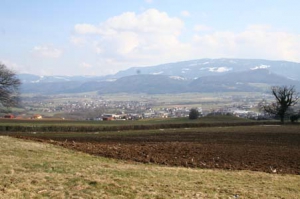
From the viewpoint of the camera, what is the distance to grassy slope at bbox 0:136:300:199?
12750 mm

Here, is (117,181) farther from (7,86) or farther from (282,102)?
(282,102)

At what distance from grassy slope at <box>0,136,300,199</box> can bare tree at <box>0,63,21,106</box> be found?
44.0 meters

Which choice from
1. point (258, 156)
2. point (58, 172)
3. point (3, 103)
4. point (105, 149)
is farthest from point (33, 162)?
point (3, 103)

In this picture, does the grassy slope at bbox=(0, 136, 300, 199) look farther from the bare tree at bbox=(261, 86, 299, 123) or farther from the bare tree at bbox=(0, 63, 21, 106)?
the bare tree at bbox=(261, 86, 299, 123)

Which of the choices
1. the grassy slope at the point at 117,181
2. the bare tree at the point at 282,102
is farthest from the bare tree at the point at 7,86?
the bare tree at the point at 282,102

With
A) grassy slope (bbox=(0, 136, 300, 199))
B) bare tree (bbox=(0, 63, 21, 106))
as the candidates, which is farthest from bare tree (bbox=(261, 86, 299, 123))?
grassy slope (bbox=(0, 136, 300, 199))

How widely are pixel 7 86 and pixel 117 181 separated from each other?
52.6 metres

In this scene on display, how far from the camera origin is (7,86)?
202ft

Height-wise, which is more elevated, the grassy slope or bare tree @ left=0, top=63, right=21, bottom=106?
bare tree @ left=0, top=63, right=21, bottom=106

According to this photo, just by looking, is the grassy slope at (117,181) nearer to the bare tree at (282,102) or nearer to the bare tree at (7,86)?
the bare tree at (7,86)

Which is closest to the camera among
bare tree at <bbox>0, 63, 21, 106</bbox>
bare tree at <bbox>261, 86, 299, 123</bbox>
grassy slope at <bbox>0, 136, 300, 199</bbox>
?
grassy slope at <bbox>0, 136, 300, 199</bbox>

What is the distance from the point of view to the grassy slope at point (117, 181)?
1275cm

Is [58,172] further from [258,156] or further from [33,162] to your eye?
[258,156]

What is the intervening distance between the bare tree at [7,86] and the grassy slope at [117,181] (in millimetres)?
44022
